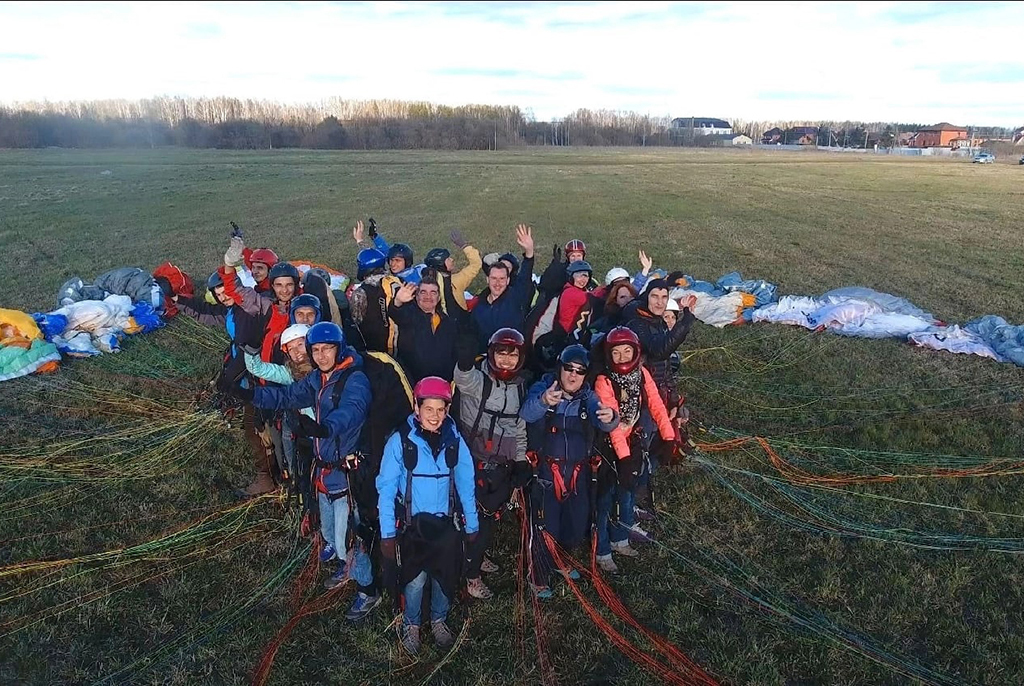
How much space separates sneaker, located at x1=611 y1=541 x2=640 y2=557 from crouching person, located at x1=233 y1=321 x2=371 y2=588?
2.13m

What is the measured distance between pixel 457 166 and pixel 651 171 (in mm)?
15550

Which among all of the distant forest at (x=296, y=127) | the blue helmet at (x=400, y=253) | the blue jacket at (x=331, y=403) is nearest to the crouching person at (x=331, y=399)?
the blue jacket at (x=331, y=403)

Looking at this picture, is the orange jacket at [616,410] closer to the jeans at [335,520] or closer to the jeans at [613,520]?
the jeans at [613,520]

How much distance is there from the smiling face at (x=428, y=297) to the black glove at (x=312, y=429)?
1.76 meters

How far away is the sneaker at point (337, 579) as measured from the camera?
4.41 m

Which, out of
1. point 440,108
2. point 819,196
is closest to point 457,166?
point 819,196

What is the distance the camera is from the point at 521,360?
4.02m

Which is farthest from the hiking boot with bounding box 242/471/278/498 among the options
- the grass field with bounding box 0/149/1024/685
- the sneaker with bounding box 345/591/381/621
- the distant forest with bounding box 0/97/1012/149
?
the distant forest with bounding box 0/97/1012/149

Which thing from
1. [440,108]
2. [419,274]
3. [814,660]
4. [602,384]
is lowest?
[814,660]

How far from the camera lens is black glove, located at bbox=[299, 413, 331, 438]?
11.2 ft

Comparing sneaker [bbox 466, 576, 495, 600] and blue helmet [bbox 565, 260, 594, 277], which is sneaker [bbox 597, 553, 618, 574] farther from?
blue helmet [bbox 565, 260, 594, 277]

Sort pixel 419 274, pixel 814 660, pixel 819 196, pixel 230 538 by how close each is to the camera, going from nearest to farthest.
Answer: pixel 814 660
pixel 230 538
pixel 419 274
pixel 819 196

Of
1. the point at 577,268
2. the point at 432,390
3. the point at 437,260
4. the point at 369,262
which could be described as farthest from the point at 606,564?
the point at 369,262

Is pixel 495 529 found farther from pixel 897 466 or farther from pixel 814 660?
pixel 897 466
